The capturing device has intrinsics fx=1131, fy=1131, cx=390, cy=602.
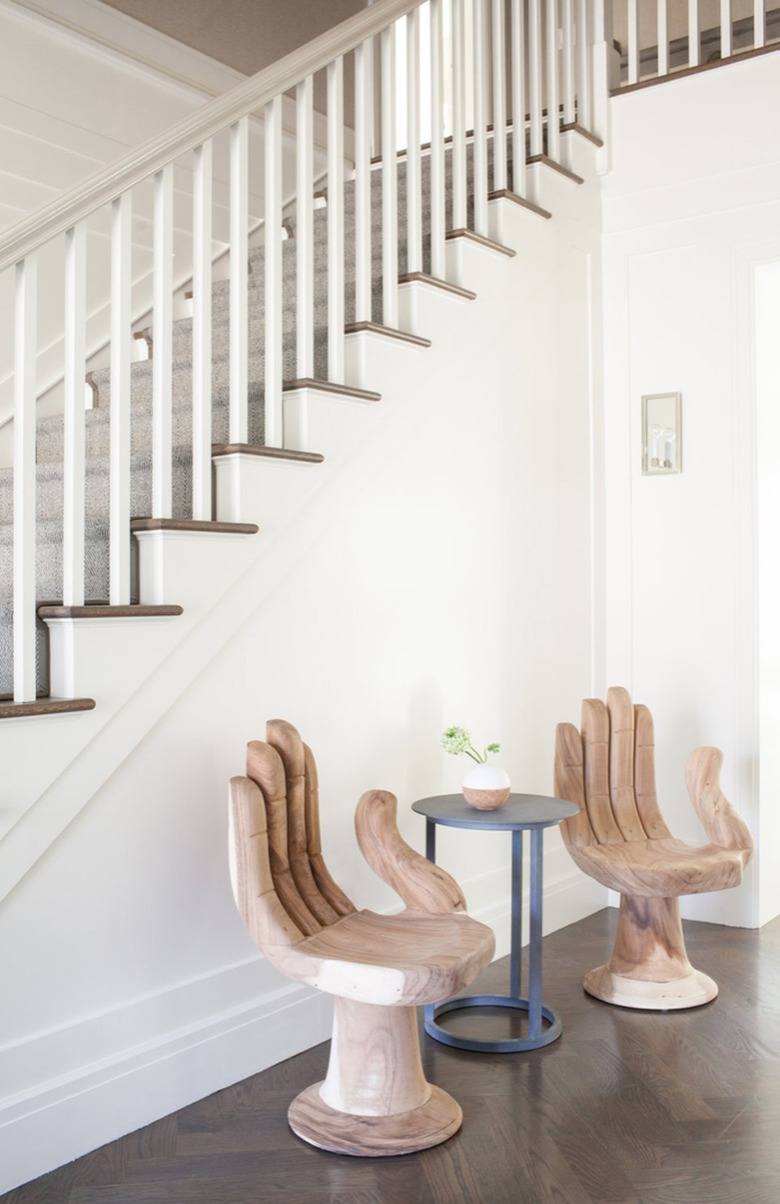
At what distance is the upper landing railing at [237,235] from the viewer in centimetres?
226

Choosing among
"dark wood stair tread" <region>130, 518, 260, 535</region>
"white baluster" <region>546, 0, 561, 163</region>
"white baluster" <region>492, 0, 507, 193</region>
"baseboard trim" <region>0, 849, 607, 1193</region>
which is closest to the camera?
"baseboard trim" <region>0, 849, 607, 1193</region>

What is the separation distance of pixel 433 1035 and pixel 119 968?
975 mm

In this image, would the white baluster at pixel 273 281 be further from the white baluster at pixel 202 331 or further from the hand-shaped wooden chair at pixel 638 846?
the hand-shaped wooden chair at pixel 638 846

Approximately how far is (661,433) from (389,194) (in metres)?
1.55

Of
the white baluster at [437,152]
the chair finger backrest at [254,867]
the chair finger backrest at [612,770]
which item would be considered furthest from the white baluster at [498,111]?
the chair finger backrest at [254,867]

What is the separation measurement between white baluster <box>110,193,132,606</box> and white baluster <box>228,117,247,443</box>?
1.00ft

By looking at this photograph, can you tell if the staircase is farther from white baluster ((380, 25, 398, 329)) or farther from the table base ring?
the table base ring

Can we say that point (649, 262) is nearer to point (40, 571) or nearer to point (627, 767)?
point (627, 767)

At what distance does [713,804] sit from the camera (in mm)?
3490

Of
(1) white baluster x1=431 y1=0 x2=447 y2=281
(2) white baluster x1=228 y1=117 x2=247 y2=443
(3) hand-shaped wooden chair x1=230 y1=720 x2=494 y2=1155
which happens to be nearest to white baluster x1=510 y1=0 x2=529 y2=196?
(1) white baluster x1=431 y1=0 x2=447 y2=281

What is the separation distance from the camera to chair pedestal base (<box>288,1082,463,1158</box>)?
95.1 inches

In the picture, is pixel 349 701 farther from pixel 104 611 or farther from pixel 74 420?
pixel 74 420

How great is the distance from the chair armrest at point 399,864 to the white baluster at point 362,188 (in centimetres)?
135

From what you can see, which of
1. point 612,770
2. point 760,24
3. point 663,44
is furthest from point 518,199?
point 612,770
